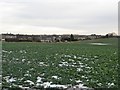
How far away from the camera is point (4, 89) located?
1130cm

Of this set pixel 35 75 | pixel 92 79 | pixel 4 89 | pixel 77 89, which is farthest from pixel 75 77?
pixel 4 89

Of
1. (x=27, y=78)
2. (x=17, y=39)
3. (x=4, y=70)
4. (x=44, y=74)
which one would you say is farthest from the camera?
(x=17, y=39)

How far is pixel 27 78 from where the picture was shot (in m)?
13.7

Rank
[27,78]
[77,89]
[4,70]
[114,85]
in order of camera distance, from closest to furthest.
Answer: [77,89] < [114,85] < [27,78] < [4,70]

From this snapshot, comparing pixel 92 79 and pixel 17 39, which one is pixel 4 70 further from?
pixel 17 39

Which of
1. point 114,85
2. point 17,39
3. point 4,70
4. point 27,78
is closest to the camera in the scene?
point 114,85

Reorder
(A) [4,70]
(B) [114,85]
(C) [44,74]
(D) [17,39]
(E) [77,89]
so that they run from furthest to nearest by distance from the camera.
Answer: (D) [17,39] → (A) [4,70] → (C) [44,74] → (B) [114,85] → (E) [77,89]

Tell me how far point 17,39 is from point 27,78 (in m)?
50.5

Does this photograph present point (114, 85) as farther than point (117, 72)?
No

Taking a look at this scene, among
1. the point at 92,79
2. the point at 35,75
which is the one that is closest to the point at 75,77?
the point at 92,79

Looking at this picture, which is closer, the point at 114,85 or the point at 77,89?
the point at 77,89

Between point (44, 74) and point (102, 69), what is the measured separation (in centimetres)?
336

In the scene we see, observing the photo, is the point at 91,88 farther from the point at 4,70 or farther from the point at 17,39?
the point at 17,39

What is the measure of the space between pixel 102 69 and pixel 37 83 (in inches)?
196
